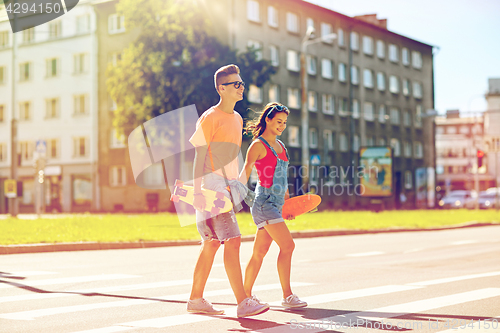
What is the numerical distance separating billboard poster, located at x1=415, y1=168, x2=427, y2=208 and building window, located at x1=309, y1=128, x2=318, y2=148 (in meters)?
12.8

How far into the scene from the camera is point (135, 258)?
1222cm

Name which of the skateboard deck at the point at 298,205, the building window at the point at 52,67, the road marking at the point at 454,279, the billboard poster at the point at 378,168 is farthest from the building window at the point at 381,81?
the skateboard deck at the point at 298,205

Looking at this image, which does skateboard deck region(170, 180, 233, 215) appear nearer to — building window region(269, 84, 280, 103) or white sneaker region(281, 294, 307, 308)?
white sneaker region(281, 294, 307, 308)

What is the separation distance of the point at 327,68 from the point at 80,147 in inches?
780

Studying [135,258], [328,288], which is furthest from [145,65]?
[328,288]

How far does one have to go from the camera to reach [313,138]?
173ft

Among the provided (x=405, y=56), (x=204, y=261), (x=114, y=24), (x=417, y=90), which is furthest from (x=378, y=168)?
(x=417, y=90)

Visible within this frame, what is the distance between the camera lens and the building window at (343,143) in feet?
183

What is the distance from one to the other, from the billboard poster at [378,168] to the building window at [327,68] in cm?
2186

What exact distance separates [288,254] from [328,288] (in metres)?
1.86

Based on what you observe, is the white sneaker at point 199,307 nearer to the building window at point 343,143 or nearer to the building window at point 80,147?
the building window at point 80,147

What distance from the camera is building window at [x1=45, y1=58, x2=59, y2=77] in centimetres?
5131

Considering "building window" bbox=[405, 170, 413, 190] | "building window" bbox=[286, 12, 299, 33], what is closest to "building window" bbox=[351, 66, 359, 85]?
"building window" bbox=[286, 12, 299, 33]

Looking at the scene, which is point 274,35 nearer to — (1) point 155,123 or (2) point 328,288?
(1) point 155,123
